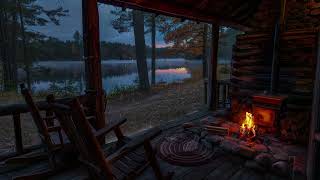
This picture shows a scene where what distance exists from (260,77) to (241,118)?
115cm

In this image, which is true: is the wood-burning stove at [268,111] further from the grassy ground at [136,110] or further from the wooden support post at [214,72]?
the grassy ground at [136,110]

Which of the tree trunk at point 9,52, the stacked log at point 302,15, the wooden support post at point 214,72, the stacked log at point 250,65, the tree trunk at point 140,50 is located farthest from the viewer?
the tree trunk at point 9,52

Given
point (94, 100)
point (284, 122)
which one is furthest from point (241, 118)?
point (94, 100)

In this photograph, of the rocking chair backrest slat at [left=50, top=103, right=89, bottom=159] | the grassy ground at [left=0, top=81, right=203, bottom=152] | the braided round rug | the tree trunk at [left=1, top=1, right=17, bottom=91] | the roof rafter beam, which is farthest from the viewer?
the tree trunk at [left=1, top=1, right=17, bottom=91]

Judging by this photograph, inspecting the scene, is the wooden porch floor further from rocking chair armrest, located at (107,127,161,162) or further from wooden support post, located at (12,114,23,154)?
rocking chair armrest, located at (107,127,161,162)

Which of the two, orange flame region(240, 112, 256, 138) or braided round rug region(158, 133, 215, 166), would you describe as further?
orange flame region(240, 112, 256, 138)

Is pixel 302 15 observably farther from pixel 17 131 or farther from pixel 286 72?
pixel 17 131

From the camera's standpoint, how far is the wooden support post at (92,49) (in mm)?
4270

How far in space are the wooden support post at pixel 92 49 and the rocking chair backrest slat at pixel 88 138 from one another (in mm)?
2061

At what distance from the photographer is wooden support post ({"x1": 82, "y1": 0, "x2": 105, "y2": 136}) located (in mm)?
4270

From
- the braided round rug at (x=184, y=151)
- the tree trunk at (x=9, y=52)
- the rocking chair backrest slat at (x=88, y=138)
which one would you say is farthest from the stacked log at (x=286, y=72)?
the tree trunk at (x=9, y=52)

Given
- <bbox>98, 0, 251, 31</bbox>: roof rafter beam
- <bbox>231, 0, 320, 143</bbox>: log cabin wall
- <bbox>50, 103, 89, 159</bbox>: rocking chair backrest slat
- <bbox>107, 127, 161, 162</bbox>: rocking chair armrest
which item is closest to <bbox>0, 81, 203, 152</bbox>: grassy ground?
<bbox>231, 0, 320, 143</bbox>: log cabin wall

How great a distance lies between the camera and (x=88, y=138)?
2.43 m

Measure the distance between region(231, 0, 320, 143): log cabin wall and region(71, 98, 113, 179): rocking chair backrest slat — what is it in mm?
4246
